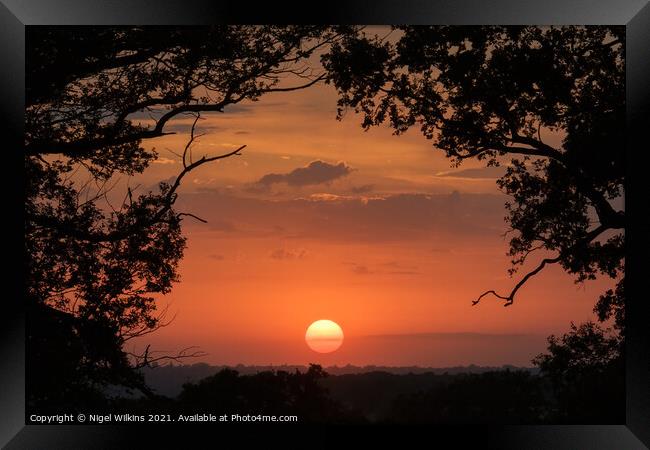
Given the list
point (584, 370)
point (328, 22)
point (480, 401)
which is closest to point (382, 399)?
point (480, 401)

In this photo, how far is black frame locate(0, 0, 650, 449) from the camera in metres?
6.58

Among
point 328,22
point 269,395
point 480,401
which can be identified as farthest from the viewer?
point 480,401

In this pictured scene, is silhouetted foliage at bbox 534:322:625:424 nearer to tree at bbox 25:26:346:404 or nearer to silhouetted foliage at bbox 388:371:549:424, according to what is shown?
silhouetted foliage at bbox 388:371:549:424

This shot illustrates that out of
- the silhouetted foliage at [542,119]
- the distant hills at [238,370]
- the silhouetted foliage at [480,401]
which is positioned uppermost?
the silhouetted foliage at [542,119]

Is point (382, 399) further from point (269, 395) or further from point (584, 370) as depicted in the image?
point (584, 370)

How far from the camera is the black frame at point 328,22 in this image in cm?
658

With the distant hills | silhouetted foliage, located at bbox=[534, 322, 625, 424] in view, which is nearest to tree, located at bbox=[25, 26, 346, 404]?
the distant hills

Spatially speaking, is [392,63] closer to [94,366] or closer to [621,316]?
[621,316]

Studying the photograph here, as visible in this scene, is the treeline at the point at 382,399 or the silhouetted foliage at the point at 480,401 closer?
the treeline at the point at 382,399

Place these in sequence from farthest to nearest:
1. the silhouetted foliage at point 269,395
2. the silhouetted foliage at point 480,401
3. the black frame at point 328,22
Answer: the silhouetted foliage at point 480,401, the silhouetted foliage at point 269,395, the black frame at point 328,22

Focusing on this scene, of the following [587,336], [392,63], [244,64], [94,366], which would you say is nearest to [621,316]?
[587,336]

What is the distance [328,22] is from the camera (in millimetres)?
6645

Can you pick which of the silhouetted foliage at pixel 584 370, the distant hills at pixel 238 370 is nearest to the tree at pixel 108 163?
the distant hills at pixel 238 370

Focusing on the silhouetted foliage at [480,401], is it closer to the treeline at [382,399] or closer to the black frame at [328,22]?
the treeline at [382,399]
